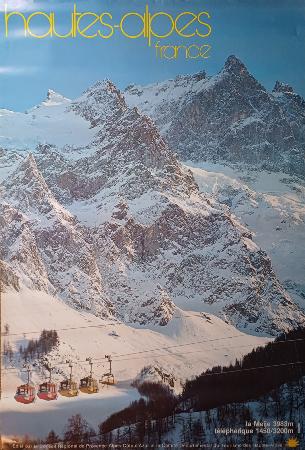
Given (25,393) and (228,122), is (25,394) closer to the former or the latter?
(25,393)

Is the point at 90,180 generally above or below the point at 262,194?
above

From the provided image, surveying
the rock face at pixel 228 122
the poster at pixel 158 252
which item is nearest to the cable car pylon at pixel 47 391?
the poster at pixel 158 252

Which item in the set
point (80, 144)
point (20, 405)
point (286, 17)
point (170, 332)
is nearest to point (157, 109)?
point (80, 144)

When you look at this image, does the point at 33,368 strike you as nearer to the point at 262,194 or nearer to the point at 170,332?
the point at 170,332

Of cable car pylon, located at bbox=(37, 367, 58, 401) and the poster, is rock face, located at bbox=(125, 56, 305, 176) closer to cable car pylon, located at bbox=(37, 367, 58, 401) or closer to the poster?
the poster

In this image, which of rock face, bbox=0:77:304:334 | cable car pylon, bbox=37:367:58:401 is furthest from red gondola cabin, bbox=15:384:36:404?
rock face, bbox=0:77:304:334

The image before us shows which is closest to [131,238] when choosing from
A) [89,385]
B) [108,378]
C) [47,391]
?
[108,378]
